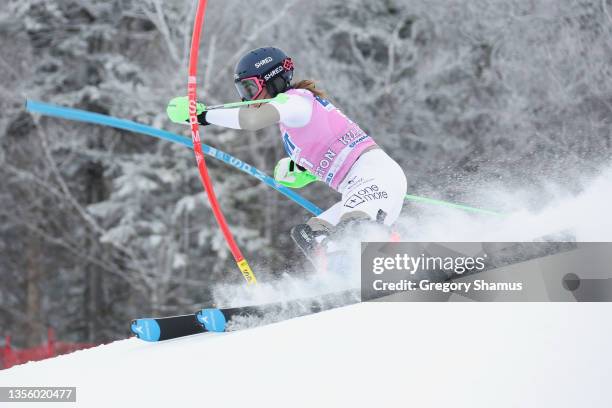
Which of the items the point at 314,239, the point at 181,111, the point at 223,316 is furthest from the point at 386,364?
the point at 181,111

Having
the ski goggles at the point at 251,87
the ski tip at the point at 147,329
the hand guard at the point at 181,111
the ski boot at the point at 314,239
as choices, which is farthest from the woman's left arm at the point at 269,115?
the ski tip at the point at 147,329

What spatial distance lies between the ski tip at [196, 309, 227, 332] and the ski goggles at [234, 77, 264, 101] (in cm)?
156

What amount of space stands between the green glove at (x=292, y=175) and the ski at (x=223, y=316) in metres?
1.24

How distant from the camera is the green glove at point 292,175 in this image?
6.16 m

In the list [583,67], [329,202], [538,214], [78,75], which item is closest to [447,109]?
[329,202]

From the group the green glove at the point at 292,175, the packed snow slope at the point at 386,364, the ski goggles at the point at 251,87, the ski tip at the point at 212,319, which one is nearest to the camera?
the packed snow slope at the point at 386,364

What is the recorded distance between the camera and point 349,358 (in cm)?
369

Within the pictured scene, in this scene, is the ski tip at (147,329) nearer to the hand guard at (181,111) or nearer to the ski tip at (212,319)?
the ski tip at (212,319)

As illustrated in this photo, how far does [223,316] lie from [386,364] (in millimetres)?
1731

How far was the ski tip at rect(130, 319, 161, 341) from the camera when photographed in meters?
5.11

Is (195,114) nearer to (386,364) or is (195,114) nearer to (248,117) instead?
(248,117)

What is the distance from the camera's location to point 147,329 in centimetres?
511

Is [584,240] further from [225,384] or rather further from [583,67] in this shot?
→ [583,67]

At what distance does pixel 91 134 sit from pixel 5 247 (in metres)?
4.56
